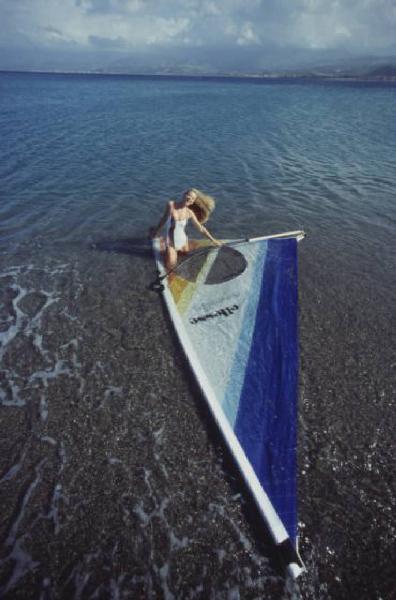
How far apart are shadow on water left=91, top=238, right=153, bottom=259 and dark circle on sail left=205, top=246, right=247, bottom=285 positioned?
2647mm

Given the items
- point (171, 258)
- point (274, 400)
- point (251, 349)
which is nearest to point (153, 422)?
point (274, 400)

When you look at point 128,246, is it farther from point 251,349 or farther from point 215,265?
point 251,349

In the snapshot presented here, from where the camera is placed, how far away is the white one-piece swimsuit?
37.2 ft

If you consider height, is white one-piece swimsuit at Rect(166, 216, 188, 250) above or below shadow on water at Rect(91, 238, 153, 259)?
above

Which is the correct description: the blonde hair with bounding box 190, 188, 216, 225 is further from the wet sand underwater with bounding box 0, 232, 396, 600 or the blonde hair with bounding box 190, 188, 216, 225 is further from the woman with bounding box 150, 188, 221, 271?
the wet sand underwater with bounding box 0, 232, 396, 600

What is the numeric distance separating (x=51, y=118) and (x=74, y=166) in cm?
2530

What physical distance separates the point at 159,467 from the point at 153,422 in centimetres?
94

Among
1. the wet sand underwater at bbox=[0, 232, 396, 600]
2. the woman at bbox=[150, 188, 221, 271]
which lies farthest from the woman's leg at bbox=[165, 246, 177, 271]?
the wet sand underwater at bbox=[0, 232, 396, 600]

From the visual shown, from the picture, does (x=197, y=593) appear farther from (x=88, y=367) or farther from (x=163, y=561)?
(x=88, y=367)

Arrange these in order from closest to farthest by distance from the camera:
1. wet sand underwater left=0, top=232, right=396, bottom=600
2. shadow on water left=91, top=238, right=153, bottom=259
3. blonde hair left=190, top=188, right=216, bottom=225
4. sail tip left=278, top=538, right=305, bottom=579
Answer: sail tip left=278, top=538, right=305, bottom=579
wet sand underwater left=0, top=232, right=396, bottom=600
blonde hair left=190, top=188, right=216, bottom=225
shadow on water left=91, top=238, right=153, bottom=259

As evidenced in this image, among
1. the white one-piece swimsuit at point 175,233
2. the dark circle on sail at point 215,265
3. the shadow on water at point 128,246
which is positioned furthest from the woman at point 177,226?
the shadow on water at point 128,246

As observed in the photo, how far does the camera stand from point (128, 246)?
13.5m

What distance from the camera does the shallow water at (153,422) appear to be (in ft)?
16.4

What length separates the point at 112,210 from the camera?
17.0 meters
